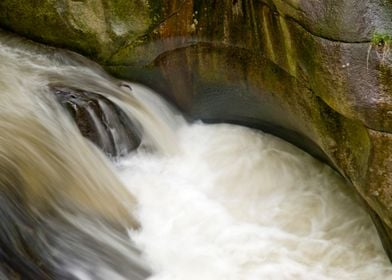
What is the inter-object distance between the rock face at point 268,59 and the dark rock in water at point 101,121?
28.4 inches

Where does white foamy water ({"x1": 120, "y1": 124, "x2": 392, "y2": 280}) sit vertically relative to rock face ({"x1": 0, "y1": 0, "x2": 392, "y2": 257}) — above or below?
below

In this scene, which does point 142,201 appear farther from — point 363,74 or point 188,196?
point 363,74

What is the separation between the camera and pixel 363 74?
3.43 metres

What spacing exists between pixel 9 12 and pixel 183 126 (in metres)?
2.03

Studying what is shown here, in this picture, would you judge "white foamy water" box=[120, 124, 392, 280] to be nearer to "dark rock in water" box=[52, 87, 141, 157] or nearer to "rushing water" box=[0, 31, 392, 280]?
"rushing water" box=[0, 31, 392, 280]

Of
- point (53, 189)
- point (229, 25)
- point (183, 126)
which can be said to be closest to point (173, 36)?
point (229, 25)

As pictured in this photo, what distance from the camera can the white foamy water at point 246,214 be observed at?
3836 millimetres

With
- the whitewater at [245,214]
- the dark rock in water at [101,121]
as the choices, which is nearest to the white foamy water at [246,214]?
the whitewater at [245,214]

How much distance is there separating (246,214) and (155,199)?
745 millimetres

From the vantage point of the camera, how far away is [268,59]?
452 centimetres

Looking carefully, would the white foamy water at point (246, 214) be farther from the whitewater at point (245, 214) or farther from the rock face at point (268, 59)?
the rock face at point (268, 59)

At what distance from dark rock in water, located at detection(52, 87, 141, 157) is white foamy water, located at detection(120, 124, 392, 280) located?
178 millimetres

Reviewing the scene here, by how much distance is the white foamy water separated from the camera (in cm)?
384

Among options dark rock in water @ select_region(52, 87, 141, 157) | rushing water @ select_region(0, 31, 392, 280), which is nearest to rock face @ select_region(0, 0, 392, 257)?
rushing water @ select_region(0, 31, 392, 280)
